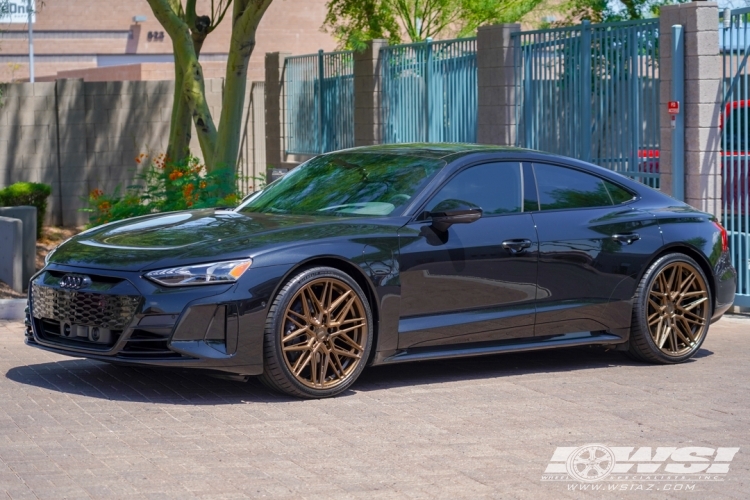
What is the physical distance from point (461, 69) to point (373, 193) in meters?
8.05

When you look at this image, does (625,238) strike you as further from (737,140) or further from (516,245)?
(737,140)

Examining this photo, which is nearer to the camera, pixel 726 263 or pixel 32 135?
pixel 726 263

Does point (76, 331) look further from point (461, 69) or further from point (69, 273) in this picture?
point (461, 69)

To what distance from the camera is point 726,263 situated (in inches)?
353

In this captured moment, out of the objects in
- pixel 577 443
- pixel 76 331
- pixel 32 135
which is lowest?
pixel 577 443

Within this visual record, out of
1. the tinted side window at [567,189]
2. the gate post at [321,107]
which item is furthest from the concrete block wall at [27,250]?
the gate post at [321,107]

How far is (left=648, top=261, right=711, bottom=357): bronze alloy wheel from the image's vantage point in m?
8.61

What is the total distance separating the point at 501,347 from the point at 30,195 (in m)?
12.3

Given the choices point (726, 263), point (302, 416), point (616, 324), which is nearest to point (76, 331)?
point (302, 416)

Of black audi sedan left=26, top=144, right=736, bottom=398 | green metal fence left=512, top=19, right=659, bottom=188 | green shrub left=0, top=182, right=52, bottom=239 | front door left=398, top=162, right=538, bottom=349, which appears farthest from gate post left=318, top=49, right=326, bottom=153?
front door left=398, top=162, right=538, bottom=349

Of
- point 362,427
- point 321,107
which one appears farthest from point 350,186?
point 321,107

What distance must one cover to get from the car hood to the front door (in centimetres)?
49

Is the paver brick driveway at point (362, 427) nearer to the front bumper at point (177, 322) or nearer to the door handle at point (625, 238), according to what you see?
the front bumper at point (177, 322)
